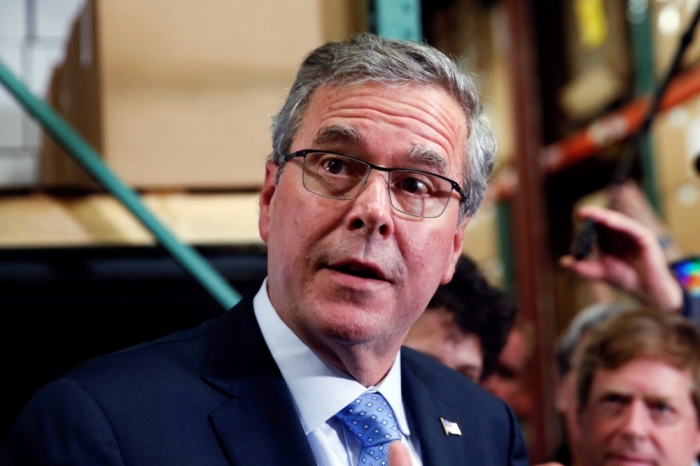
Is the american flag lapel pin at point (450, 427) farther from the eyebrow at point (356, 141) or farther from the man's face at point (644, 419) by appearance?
the man's face at point (644, 419)

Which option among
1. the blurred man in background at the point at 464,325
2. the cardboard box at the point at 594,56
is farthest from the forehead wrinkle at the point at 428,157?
the cardboard box at the point at 594,56

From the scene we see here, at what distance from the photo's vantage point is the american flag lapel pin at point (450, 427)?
58.0 inches

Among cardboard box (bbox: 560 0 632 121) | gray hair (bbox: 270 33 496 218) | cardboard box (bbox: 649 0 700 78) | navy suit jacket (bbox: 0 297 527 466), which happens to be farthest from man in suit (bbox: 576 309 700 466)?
cardboard box (bbox: 560 0 632 121)

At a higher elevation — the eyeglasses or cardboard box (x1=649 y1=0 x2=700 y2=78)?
cardboard box (x1=649 y1=0 x2=700 y2=78)

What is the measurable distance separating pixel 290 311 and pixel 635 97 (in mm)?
3631

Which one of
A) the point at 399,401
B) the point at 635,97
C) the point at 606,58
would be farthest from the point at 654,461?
the point at 606,58

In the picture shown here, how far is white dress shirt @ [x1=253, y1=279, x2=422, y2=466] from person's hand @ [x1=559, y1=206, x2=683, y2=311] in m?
0.99

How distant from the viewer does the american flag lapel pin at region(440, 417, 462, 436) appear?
147cm

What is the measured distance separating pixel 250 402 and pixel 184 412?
0.10 meters

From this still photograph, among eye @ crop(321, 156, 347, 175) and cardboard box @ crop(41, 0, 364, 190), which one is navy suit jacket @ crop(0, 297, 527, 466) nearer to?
eye @ crop(321, 156, 347, 175)

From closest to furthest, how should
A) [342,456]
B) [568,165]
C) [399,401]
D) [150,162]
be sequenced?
[342,456], [399,401], [150,162], [568,165]

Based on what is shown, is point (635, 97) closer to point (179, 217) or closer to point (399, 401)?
point (179, 217)

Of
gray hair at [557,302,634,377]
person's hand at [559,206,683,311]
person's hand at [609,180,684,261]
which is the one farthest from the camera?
person's hand at [609,180,684,261]

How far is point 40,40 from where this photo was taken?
2234 mm
